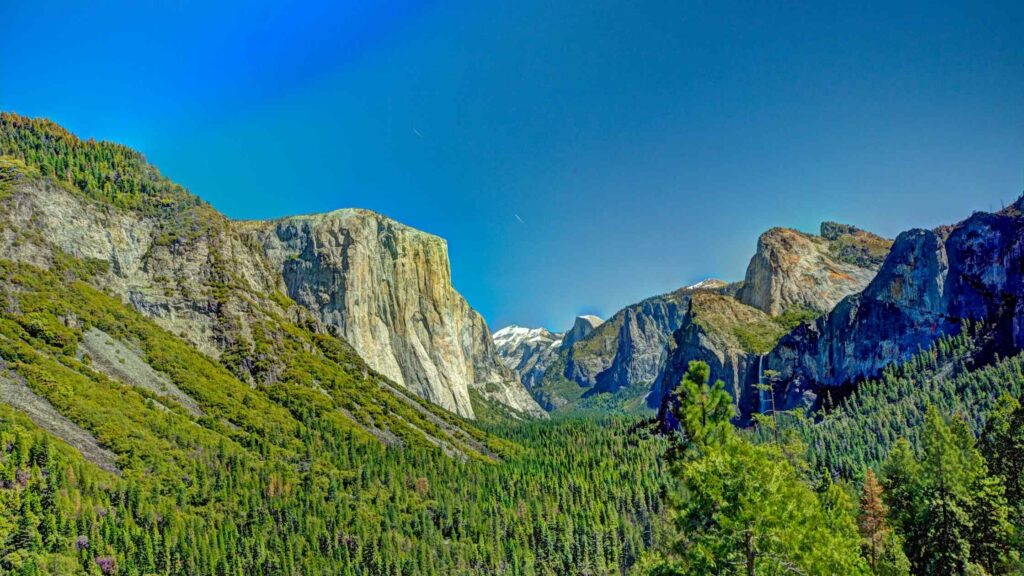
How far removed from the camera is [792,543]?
63.6ft

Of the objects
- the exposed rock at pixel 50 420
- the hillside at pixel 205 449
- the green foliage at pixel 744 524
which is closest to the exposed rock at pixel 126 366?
the hillside at pixel 205 449

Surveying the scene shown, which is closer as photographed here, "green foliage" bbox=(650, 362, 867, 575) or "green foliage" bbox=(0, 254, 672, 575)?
"green foliage" bbox=(650, 362, 867, 575)

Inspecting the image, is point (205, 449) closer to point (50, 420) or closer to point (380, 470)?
point (50, 420)

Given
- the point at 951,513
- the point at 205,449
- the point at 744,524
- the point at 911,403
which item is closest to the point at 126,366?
the point at 205,449

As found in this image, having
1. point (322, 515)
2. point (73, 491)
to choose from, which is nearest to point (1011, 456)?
point (322, 515)

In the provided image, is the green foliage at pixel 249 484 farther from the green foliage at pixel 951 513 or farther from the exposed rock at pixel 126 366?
the green foliage at pixel 951 513

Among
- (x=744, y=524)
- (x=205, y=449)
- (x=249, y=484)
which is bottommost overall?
(x=744, y=524)

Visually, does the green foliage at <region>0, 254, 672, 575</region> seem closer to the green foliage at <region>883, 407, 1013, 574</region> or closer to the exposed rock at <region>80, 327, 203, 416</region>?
the exposed rock at <region>80, 327, 203, 416</region>

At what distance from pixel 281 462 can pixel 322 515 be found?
2080 centimetres

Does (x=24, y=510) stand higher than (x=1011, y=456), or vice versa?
(x=24, y=510)

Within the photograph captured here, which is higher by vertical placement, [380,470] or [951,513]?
[380,470]

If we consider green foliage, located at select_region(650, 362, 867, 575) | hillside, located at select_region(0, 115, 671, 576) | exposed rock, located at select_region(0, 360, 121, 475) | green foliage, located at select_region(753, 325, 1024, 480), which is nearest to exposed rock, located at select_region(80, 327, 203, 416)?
hillside, located at select_region(0, 115, 671, 576)

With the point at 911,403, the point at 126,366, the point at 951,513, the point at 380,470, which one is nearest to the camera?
the point at 951,513

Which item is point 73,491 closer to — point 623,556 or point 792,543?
point 623,556
